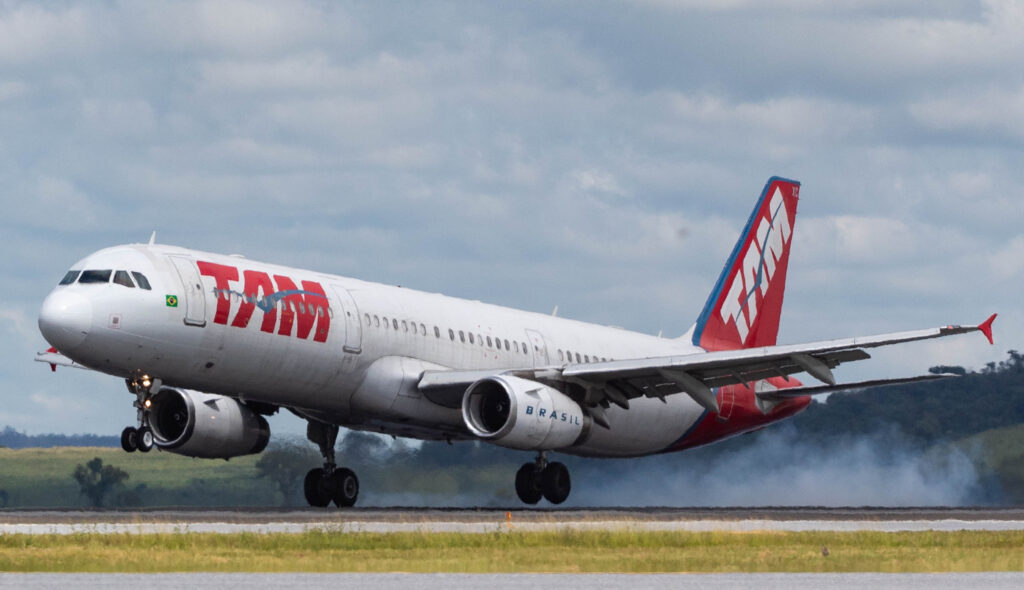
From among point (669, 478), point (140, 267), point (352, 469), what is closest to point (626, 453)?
point (669, 478)

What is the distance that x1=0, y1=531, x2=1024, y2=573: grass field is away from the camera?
2238cm

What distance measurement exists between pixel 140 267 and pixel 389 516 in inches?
284

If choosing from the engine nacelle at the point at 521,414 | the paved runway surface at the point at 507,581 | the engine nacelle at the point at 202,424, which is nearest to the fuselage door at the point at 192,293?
the engine nacelle at the point at 202,424

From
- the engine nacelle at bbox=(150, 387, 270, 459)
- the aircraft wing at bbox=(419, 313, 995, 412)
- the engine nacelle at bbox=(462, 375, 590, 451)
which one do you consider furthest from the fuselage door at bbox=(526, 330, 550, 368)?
the engine nacelle at bbox=(150, 387, 270, 459)

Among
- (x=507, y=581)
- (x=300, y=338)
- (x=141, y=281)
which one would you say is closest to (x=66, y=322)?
(x=141, y=281)

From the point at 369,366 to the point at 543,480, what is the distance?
262 inches

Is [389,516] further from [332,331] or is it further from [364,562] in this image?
[364,562]

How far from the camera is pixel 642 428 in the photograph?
47.5 m

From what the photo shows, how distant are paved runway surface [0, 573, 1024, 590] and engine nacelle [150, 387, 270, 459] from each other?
1997 centimetres

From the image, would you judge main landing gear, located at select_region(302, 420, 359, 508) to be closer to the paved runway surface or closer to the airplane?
the airplane

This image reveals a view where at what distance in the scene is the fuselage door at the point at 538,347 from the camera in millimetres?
45781

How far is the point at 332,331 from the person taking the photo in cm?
3853

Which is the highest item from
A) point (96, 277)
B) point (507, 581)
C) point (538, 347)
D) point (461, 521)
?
point (538, 347)

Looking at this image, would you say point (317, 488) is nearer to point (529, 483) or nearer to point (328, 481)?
point (328, 481)
